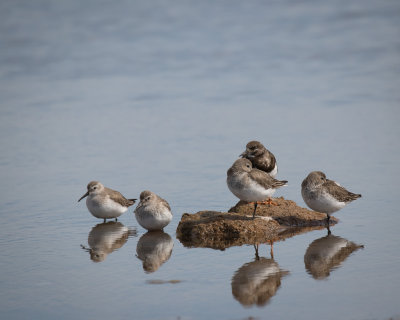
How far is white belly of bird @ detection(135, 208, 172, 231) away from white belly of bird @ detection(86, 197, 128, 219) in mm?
874

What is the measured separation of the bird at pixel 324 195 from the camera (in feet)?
44.5

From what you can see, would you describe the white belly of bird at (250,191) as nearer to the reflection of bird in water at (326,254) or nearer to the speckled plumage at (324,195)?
the speckled plumage at (324,195)

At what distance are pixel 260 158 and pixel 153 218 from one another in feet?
10.9

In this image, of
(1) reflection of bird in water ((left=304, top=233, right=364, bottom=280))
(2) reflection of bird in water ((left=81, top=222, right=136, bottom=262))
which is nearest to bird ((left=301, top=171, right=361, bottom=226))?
(1) reflection of bird in water ((left=304, top=233, right=364, bottom=280))

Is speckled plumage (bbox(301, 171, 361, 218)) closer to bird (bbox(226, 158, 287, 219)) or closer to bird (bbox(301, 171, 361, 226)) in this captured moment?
bird (bbox(301, 171, 361, 226))

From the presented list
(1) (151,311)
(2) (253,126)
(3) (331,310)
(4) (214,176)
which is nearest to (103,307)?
(1) (151,311)

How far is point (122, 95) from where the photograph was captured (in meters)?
24.8

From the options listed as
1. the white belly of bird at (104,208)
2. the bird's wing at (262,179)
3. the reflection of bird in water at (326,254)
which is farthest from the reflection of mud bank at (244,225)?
the white belly of bird at (104,208)

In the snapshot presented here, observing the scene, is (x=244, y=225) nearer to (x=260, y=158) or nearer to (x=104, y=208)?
(x=260, y=158)

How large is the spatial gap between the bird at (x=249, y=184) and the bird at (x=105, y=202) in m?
2.47

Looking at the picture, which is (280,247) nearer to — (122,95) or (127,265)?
(127,265)

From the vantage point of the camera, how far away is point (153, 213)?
13406 millimetres

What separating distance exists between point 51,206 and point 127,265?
14.1ft

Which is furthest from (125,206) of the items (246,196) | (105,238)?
(246,196)
